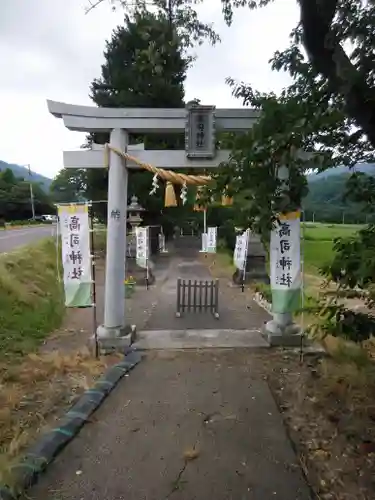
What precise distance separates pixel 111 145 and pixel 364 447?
4950mm

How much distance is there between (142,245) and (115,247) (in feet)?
23.5

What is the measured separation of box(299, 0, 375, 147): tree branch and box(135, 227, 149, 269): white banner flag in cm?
1066

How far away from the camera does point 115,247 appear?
225 inches

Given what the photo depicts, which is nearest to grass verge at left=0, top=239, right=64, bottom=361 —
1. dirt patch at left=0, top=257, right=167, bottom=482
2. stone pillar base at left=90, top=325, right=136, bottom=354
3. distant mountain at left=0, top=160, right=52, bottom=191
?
dirt patch at left=0, top=257, right=167, bottom=482

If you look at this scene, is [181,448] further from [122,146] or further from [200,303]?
[200,303]

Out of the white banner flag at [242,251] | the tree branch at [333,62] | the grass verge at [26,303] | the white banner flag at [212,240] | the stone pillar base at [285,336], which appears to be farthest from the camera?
the white banner flag at [212,240]

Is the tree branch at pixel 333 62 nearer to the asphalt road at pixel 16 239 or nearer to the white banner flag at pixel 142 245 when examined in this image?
the white banner flag at pixel 142 245

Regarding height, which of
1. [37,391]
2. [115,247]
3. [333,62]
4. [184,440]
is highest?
[333,62]

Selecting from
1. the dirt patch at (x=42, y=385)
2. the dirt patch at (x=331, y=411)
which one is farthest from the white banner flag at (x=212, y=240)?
the dirt patch at (x=331, y=411)

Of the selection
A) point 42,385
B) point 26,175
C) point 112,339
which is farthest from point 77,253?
point 26,175

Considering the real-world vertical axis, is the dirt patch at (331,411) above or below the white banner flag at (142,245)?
below

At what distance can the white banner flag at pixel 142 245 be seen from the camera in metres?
12.8

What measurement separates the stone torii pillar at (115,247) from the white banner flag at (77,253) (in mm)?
363

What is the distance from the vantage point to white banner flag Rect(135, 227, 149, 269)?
12.8 m
